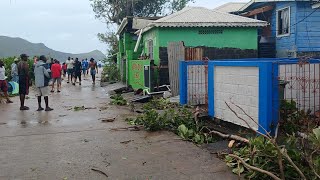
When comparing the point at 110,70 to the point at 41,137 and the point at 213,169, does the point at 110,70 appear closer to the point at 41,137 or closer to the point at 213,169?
the point at 41,137

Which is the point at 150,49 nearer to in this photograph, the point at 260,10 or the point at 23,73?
the point at 260,10

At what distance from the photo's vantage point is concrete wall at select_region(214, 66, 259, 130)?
6555 millimetres

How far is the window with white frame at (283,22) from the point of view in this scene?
54.7 feet

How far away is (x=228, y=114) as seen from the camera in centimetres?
741

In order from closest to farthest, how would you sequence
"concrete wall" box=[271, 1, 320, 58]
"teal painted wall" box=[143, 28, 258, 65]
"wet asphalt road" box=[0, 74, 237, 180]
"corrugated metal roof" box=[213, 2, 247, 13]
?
"wet asphalt road" box=[0, 74, 237, 180], "teal painted wall" box=[143, 28, 258, 65], "concrete wall" box=[271, 1, 320, 58], "corrugated metal roof" box=[213, 2, 247, 13]

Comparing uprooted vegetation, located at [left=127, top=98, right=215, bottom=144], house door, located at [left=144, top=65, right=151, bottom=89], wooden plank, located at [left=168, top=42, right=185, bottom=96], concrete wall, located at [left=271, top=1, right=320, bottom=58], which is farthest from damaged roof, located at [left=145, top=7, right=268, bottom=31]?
uprooted vegetation, located at [left=127, top=98, right=215, bottom=144]

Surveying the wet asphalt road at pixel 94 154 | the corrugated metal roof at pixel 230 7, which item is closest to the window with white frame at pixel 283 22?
the corrugated metal roof at pixel 230 7

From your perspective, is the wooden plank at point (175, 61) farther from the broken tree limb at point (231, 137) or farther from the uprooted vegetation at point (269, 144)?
the broken tree limb at point (231, 137)

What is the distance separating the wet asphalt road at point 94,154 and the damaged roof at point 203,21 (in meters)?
6.85

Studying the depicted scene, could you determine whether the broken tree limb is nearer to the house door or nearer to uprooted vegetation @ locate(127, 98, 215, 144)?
uprooted vegetation @ locate(127, 98, 215, 144)

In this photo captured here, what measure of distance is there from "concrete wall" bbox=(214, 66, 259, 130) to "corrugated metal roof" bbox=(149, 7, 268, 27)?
768 cm

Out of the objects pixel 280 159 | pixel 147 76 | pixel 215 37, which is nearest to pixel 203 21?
pixel 215 37

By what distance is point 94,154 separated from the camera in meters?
6.20

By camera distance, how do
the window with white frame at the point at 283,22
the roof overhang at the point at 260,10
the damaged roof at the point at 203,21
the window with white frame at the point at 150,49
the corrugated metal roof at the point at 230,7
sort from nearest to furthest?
the damaged roof at the point at 203,21 → the window with white frame at the point at 283,22 → the window with white frame at the point at 150,49 → the roof overhang at the point at 260,10 → the corrugated metal roof at the point at 230,7
